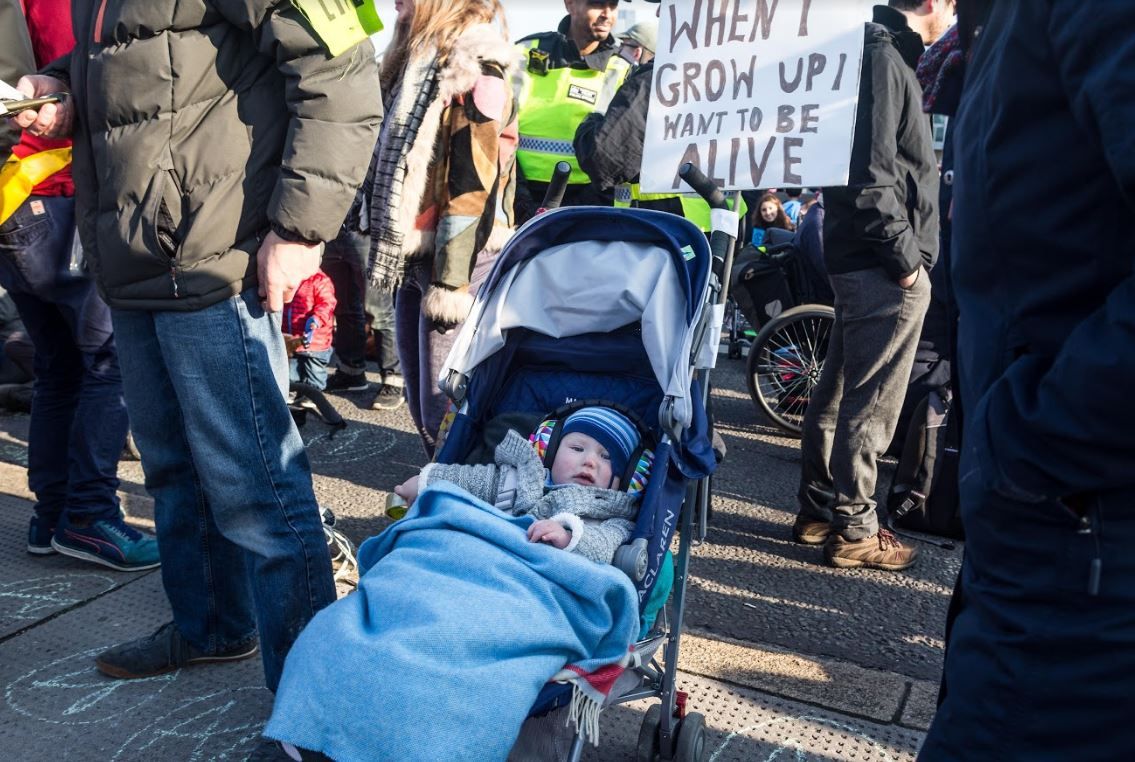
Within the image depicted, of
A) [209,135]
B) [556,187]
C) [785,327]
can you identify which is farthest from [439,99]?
[785,327]

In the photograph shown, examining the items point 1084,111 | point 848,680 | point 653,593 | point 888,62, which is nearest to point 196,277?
point 653,593

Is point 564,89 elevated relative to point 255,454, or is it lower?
elevated

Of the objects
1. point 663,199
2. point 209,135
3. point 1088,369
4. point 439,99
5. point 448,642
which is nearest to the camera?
point 1088,369

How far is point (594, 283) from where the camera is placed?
2.80 meters

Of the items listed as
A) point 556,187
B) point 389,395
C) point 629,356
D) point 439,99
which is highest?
point 439,99

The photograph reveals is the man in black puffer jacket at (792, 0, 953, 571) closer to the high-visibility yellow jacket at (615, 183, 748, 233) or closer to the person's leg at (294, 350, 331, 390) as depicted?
the high-visibility yellow jacket at (615, 183, 748, 233)

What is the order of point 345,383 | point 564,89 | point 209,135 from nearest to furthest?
point 209,135
point 564,89
point 345,383

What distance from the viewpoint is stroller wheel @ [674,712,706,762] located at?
8.29 feet

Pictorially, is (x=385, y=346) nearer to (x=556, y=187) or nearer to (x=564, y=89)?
(x=564, y=89)

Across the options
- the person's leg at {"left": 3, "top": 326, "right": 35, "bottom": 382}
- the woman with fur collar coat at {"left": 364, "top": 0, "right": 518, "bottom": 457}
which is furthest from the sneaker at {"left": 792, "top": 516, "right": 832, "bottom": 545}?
the person's leg at {"left": 3, "top": 326, "right": 35, "bottom": 382}

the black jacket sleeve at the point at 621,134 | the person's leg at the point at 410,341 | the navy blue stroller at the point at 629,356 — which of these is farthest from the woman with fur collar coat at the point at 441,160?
the black jacket sleeve at the point at 621,134

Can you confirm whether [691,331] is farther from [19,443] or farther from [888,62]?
[19,443]

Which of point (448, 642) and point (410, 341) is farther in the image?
point (410, 341)

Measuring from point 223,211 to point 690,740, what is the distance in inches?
67.4
